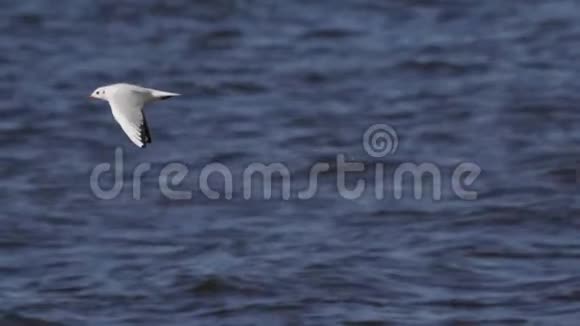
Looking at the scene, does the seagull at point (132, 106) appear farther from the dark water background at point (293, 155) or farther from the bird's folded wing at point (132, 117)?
the dark water background at point (293, 155)

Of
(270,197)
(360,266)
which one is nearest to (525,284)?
(360,266)

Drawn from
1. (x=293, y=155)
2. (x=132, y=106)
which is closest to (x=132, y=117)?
(x=132, y=106)

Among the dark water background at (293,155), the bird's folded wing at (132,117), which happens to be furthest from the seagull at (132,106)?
the dark water background at (293,155)

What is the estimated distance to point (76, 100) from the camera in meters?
11.8

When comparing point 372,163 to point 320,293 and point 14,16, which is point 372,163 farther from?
point 14,16

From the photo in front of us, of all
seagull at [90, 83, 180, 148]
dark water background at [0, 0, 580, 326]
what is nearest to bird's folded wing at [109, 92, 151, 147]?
seagull at [90, 83, 180, 148]

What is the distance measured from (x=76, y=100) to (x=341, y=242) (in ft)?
10.6

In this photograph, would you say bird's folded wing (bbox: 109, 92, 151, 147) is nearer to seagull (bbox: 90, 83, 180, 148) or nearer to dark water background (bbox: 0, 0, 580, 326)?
seagull (bbox: 90, 83, 180, 148)

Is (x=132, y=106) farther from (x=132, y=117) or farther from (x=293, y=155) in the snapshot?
(x=293, y=155)

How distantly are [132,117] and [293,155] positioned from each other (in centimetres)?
391

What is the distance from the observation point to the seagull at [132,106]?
682 centimetres

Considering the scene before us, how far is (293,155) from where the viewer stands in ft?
35.4

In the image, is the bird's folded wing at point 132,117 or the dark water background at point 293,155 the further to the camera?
the dark water background at point 293,155

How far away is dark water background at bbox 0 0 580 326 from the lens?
339 inches
